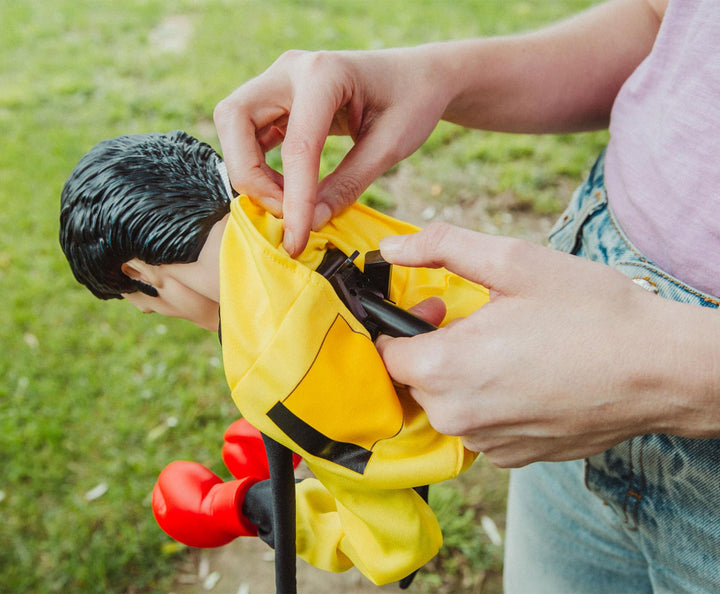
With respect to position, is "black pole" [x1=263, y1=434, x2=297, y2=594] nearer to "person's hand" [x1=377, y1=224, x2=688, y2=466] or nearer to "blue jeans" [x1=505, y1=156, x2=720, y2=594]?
"person's hand" [x1=377, y1=224, x2=688, y2=466]

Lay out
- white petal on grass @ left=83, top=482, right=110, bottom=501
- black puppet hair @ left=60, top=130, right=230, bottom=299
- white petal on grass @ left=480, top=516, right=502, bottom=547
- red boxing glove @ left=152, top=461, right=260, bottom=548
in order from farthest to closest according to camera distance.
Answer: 1. white petal on grass @ left=83, top=482, right=110, bottom=501
2. white petal on grass @ left=480, top=516, right=502, bottom=547
3. red boxing glove @ left=152, top=461, right=260, bottom=548
4. black puppet hair @ left=60, top=130, right=230, bottom=299

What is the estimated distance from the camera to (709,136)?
0.85m

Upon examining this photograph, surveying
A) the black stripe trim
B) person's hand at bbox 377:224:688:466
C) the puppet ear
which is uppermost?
person's hand at bbox 377:224:688:466

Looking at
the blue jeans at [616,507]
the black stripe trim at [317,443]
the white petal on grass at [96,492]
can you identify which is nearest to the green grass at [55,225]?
the white petal on grass at [96,492]

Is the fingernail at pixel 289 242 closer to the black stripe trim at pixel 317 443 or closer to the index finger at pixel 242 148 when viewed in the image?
the index finger at pixel 242 148

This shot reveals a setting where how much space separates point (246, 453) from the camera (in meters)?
1.33

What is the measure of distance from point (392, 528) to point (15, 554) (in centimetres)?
203

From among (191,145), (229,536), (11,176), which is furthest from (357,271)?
(11,176)

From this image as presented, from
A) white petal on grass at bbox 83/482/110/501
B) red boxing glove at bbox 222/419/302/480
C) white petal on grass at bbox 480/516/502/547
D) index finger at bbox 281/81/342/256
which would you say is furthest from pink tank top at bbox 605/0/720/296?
white petal on grass at bbox 83/482/110/501

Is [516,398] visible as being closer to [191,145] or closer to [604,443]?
[604,443]

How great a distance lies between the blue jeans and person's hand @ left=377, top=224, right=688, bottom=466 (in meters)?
0.19

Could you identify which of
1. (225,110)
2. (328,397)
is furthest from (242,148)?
(328,397)

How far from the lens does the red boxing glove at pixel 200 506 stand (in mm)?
1148

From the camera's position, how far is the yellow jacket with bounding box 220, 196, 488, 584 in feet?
2.72
